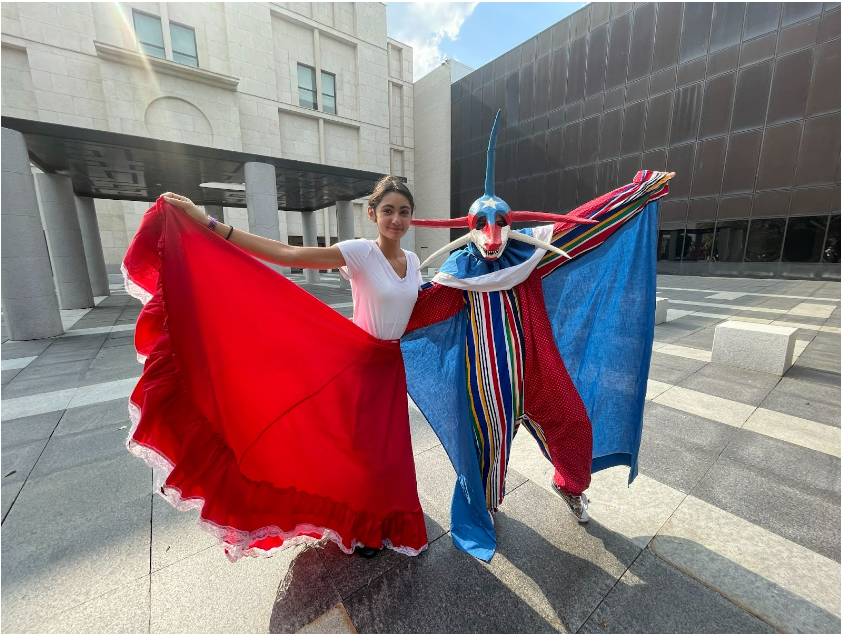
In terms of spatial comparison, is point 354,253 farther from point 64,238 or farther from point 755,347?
point 64,238

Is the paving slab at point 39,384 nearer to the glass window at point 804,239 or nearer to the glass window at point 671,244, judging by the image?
the glass window at point 671,244

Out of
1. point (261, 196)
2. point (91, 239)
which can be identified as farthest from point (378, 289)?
point (91, 239)

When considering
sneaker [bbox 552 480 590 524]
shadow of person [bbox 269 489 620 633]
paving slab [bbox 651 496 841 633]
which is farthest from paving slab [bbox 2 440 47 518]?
paving slab [bbox 651 496 841 633]

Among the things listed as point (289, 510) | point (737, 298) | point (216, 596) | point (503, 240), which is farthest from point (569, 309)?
point (737, 298)

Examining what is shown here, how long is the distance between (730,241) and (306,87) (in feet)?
72.0

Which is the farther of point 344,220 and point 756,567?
point 344,220

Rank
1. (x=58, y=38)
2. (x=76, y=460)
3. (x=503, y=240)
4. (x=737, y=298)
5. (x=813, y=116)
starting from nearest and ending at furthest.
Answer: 1. (x=503, y=240)
2. (x=76, y=460)
3. (x=737, y=298)
4. (x=58, y=38)
5. (x=813, y=116)

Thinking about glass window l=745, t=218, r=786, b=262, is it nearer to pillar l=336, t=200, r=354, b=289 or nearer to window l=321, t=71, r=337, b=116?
pillar l=336, t=200, r=354, b=289

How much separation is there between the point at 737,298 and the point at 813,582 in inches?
462

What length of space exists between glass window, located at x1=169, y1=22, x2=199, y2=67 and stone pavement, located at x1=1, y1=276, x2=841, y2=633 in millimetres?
19017

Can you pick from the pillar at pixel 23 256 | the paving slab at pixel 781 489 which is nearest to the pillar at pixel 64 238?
the pillar at pixel 23 256

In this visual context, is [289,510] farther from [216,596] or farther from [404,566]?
[404,566]

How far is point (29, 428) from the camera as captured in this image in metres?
3.46

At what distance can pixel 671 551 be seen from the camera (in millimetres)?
2037
